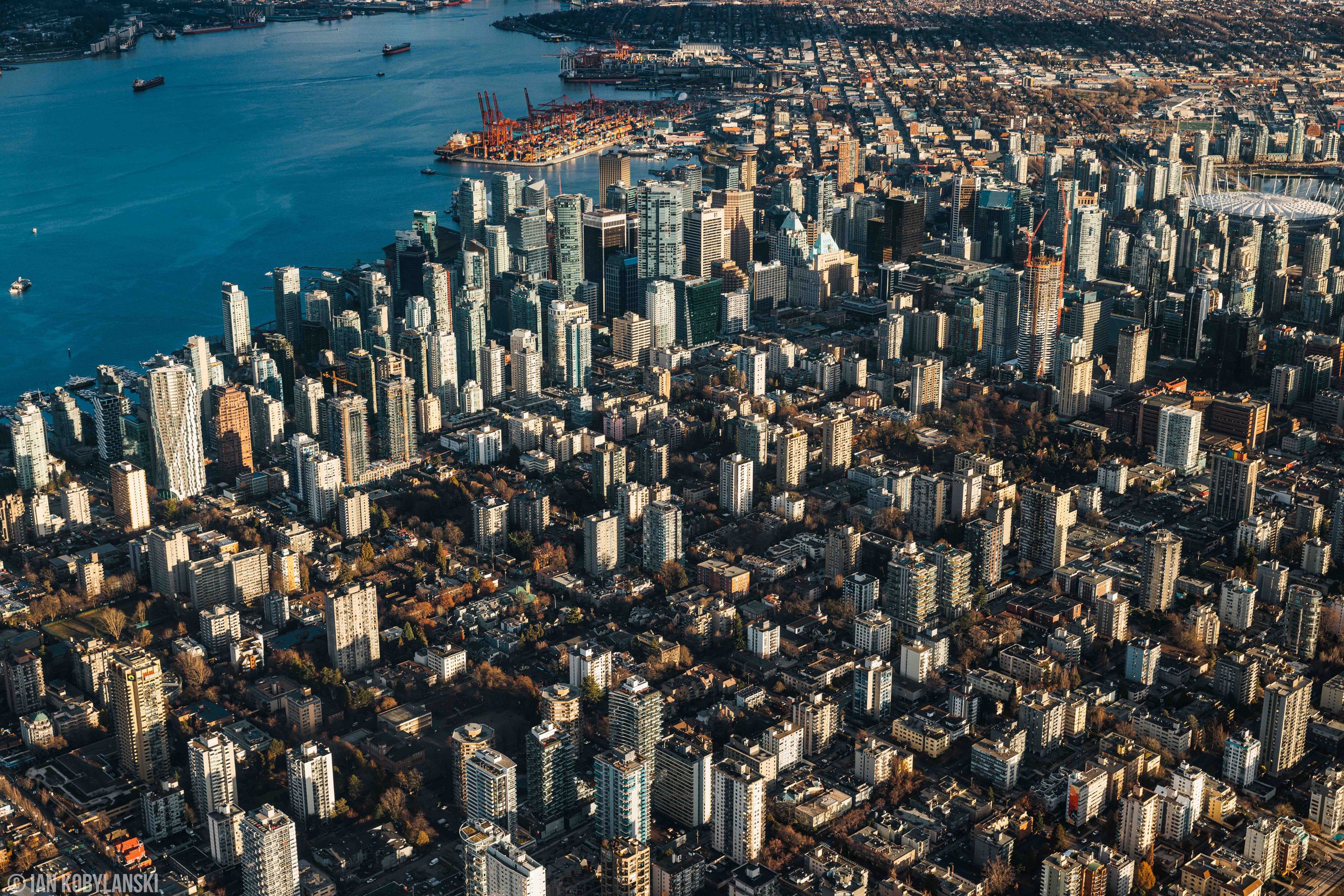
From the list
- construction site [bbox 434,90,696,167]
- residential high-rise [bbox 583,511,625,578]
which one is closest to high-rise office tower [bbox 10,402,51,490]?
residential high-rise [bbox 583,511,625,578]

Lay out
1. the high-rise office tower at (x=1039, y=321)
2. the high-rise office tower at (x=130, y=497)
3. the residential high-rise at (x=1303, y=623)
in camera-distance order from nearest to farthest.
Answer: the residential high-rise at (x=1303, y=623)
the high-rise office tower at (x=130, y=497)
the high-rise office tower at (x=1039, y=321)

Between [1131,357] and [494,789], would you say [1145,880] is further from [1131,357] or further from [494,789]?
[1131,357]

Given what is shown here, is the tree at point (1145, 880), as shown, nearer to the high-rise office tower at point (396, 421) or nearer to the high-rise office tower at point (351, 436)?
the high-rise office tower at point (351, 436)

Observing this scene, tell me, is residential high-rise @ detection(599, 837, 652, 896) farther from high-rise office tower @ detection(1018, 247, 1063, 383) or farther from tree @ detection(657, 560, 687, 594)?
high-rise office tower @ detection(1018, 247, 1063, 383)

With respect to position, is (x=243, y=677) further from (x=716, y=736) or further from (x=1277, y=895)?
(x=1277, y=895)

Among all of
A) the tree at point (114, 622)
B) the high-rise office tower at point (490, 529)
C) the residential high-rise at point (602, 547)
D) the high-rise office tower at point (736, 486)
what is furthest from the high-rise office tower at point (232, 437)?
the high-rise office tower at point (736, 486)

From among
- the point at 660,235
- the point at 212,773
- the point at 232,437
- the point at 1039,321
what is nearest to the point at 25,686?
the point at 212,773

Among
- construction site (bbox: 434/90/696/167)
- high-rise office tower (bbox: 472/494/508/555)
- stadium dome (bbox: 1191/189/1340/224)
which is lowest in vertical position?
high-rise office tower (bbox: 472/494/508/555)
